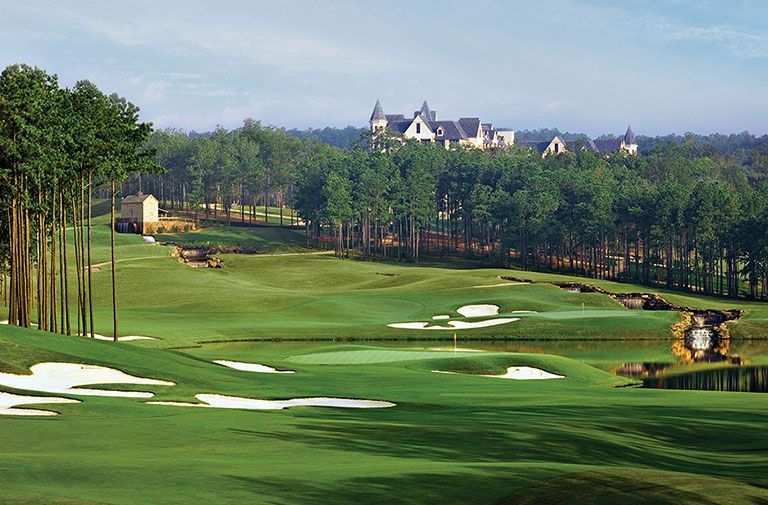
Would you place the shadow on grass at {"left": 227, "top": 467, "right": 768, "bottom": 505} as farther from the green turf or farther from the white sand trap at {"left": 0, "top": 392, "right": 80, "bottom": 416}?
the green turf

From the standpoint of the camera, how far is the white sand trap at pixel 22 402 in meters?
34.2

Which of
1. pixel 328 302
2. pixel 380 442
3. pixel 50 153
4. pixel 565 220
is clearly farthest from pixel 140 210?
pixel 380 442

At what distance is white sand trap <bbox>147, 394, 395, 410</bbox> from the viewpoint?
131ft

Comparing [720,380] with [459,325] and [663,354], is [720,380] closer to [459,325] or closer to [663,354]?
[663,354]

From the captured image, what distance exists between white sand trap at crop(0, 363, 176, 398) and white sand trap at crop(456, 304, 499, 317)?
52.5 metres

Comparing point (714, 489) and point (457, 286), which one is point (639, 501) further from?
point (457, 286)

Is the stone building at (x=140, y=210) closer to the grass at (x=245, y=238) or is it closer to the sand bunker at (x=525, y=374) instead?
the grass at (x=245, y=238)

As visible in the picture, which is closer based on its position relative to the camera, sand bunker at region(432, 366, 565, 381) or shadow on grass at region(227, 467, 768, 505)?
shadow on grass at region(227, 467, 768, 505)

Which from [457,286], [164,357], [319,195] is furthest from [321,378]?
[319,195]

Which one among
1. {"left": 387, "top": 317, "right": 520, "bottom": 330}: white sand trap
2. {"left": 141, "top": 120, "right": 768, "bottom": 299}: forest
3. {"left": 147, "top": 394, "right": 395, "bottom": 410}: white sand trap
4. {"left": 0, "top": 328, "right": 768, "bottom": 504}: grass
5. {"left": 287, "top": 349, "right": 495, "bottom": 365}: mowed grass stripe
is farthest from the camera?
{"left": 141, "top": 120, "right": 768, "bottom": 299}: forest

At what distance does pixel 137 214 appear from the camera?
17625 cm

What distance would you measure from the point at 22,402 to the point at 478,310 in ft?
210

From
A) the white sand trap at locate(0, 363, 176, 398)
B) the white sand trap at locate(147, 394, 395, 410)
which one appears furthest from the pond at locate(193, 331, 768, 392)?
the white sand trap at locate(0, 363, 176, 398)

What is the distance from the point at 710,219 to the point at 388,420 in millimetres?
112694
